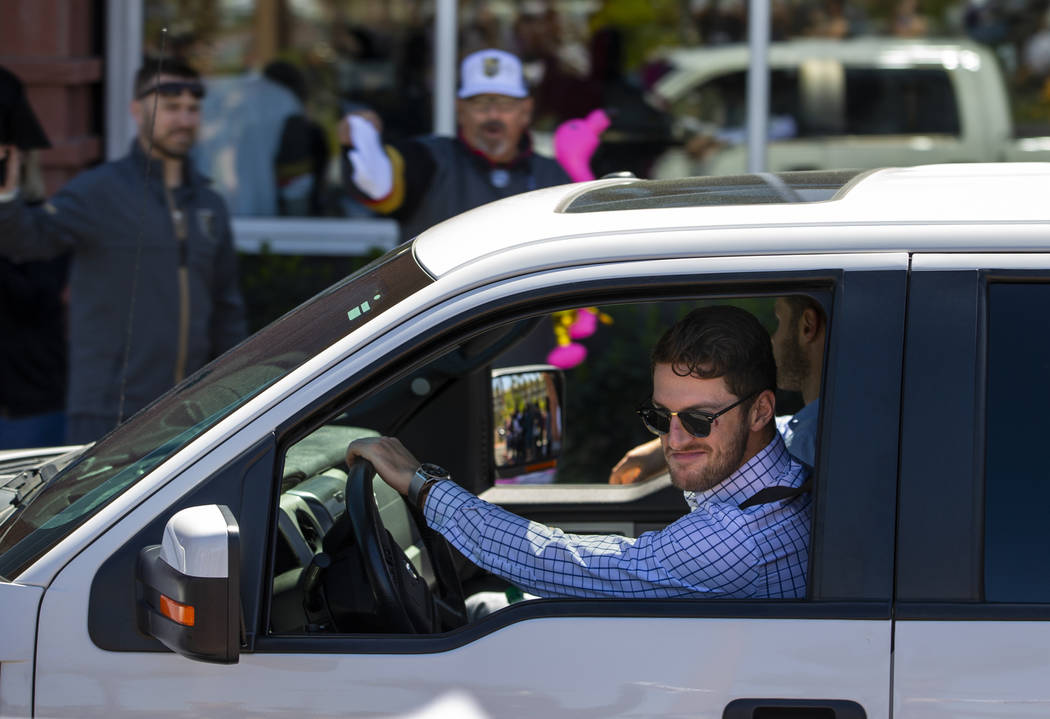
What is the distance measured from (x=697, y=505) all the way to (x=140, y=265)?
2.79 metres

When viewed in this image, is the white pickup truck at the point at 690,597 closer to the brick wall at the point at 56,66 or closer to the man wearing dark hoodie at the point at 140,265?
the man wearing dark hoodie at the point at 140,265

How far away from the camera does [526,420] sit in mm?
3389

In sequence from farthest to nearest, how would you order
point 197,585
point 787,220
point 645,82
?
point 645,82
point 787,220
point 197,585

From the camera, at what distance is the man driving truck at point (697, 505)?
2.23 metres

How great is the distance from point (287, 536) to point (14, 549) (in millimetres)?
472

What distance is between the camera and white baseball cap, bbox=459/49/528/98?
500 cm

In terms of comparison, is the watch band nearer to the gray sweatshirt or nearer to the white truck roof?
the white truck roof

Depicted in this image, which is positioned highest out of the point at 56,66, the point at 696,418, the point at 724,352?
the point at 56,66

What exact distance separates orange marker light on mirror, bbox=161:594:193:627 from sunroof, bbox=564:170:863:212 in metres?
0.93

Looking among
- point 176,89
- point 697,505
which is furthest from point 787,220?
point 176,89

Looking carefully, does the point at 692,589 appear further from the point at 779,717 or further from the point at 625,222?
the point at 625,222

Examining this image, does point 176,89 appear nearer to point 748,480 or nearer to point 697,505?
point 697,505

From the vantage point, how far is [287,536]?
2490 millimetres

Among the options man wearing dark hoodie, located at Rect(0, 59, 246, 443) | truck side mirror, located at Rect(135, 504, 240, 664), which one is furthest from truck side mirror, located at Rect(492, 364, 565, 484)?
man wearing dark hoodie, located at Rect(0, 59, 246, 443)
